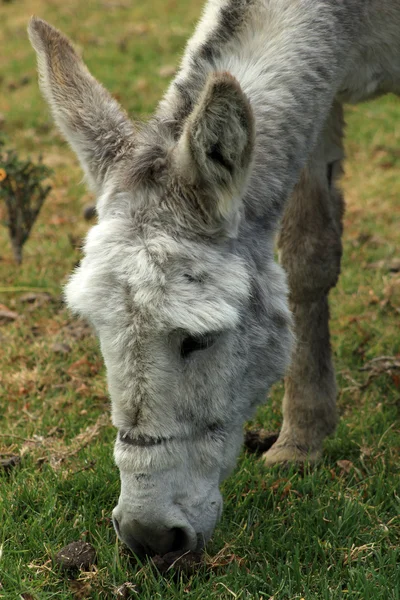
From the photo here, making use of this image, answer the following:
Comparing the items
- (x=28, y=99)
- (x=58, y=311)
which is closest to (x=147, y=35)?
(x=28, y=99)

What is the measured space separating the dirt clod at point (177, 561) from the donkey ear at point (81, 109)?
1472 mm

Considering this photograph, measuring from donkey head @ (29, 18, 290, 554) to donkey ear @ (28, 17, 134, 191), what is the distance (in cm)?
2

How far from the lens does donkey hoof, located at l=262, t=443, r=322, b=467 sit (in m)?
4.25

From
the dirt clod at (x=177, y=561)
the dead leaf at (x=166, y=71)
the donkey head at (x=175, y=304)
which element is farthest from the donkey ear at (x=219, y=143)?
Answer: the dead leaf at (x=166, y=71)

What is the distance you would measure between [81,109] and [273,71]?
0.81 m

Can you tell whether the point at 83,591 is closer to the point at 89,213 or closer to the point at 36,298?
the point at 36,298

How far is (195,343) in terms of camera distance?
9.77ft

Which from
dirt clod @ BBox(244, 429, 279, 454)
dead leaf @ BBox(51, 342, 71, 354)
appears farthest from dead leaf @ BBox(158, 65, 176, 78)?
dirt clod @ BBox(244, 429, 279, 454)

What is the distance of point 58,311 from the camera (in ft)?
19.2

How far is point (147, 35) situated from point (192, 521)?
9.18 metres

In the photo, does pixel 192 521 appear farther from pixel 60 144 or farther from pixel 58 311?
pixel 60 144

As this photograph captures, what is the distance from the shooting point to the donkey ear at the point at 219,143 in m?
2.71

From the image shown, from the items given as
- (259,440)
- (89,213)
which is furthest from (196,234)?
(89,213)

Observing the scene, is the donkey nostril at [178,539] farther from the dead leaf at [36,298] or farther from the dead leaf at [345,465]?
the dead leaf at [36,298]
